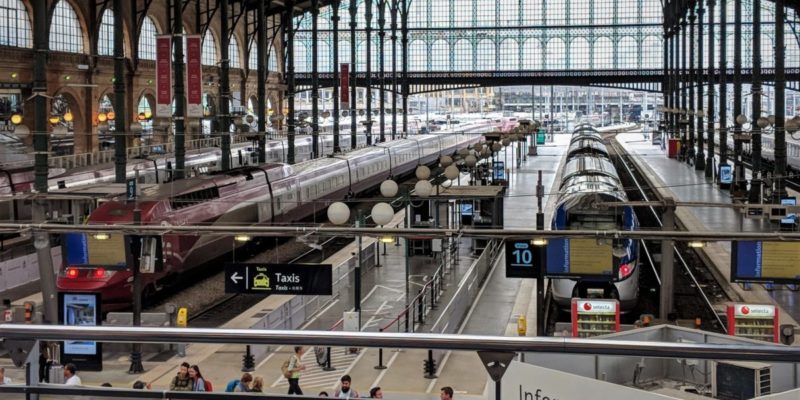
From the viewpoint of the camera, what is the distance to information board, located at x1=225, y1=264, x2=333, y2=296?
20.6 m

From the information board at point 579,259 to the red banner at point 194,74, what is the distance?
1932cm

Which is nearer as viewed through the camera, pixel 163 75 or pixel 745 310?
pixel 745 310

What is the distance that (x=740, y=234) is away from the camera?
621 inches

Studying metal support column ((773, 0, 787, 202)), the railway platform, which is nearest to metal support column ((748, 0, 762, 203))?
metal support column ((773, 0, 787, 202))

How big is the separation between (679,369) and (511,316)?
15098mm

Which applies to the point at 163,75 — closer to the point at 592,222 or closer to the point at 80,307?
the point at 80,307

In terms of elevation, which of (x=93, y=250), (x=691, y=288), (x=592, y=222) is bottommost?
(x=691, y=288)

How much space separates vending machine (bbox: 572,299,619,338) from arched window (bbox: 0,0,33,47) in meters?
34.7

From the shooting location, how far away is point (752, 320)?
797 inches

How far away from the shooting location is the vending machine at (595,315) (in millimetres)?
20422

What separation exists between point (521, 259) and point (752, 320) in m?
4.58

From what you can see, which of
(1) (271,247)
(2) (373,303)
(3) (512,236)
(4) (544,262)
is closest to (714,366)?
(3) (512,236)

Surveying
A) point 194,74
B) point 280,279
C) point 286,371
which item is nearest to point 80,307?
point 280,279

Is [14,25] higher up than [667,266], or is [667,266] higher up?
[14,25]
